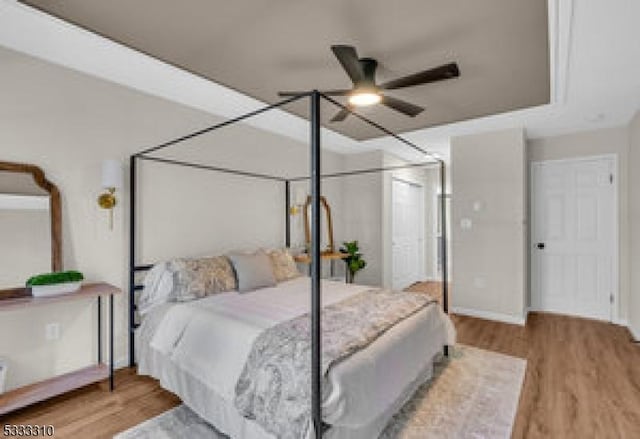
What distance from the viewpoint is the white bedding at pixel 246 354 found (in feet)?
5.27

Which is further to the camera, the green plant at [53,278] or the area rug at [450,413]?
the green plant at [53,278]

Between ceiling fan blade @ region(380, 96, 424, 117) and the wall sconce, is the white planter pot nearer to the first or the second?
the wall sconce

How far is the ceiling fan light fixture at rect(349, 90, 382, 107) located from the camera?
2.23 meters

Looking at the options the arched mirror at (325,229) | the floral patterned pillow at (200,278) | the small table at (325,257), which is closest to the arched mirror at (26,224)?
the floral patterned pillow at (200,278)

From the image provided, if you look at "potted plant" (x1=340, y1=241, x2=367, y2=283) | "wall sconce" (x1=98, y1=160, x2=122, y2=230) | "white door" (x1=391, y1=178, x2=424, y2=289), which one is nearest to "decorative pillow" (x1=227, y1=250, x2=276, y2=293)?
"wall sconce" (x1=98, y1=160, x2=122, y2=230)

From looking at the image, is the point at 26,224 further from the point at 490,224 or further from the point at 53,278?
the point at 490,224

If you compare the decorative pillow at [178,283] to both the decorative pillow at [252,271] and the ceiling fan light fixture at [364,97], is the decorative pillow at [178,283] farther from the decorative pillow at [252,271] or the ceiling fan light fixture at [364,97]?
the ceiling fan light fixture at [364,97]

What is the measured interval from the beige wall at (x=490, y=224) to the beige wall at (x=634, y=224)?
3.39 ft

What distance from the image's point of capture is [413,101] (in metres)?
3.25

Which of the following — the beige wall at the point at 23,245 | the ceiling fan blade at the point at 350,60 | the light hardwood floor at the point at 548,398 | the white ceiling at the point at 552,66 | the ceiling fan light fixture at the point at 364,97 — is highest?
the white ceiling at the point at 552,66

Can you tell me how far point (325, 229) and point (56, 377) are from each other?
3.66 meters

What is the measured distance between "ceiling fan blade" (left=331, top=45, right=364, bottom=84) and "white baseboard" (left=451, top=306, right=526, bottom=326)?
356cm

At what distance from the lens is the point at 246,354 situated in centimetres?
184

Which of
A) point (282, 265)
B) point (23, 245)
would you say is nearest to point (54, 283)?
point (23, 245)
